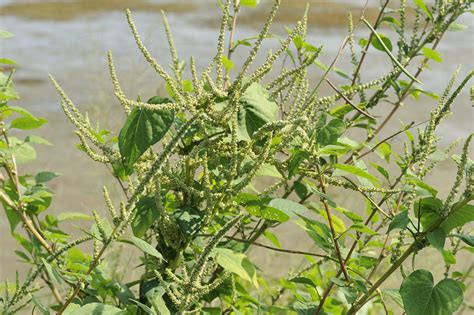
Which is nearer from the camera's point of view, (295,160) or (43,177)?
(295,160)

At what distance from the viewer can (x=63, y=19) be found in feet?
31.8

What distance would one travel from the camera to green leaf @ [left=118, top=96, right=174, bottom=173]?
1.14 m

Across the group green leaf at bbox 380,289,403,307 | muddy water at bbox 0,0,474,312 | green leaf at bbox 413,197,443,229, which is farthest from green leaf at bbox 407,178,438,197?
muddy water at bbox 0,0,474,312

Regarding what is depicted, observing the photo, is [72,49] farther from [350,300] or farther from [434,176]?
[350,300]

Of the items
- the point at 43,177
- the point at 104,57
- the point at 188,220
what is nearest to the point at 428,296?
the point at 188,220

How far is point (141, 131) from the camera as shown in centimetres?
114

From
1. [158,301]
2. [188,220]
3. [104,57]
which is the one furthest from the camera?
[104,57]

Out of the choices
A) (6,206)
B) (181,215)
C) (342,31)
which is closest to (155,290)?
(181,215)

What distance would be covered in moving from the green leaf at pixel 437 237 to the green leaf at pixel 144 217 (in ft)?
1.52

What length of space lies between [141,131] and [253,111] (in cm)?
20

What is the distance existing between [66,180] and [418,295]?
13.5 feet

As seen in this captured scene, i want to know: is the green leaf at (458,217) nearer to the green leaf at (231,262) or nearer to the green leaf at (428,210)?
the green leaf at (428,210)

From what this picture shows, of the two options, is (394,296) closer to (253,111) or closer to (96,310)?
(253,111)

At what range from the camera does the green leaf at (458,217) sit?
1.18 metres
